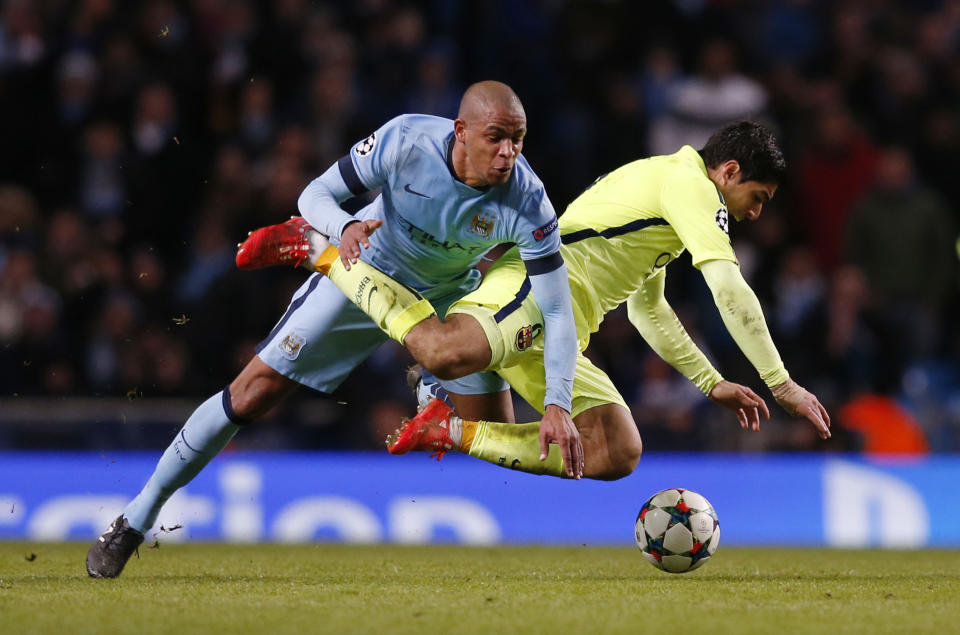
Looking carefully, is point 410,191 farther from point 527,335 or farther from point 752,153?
point 752,153

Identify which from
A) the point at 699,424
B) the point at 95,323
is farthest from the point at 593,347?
A: the point at 95,323

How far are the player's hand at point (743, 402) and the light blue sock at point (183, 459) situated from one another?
2.30 m

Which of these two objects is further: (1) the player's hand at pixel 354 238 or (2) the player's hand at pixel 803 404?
(2) the player's hand at pixel 803 404

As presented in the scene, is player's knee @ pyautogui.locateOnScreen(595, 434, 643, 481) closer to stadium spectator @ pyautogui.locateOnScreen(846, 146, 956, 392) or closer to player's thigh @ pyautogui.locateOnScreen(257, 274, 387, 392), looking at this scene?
player's thigh @ pyautogui.locateOnScreen(257, 274, 387, 392)

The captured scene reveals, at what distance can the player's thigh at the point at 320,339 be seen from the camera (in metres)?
6.46

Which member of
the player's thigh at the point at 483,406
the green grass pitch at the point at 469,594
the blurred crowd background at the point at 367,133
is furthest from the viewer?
the blurred crowd background at the point at 367,133

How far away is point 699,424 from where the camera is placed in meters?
10.5

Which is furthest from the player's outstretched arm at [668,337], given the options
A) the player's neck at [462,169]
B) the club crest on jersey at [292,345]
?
the club crest on jersey at [292,345]

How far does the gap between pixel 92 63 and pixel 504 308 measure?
6.63m

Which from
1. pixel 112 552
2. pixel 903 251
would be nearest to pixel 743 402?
pixel 112 552

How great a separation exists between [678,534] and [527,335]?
117 centimetres

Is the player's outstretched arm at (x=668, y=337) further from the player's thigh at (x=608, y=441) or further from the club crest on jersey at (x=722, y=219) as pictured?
the club crest on jersey at (x=722, y=219)

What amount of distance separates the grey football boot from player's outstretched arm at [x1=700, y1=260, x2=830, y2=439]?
280cm

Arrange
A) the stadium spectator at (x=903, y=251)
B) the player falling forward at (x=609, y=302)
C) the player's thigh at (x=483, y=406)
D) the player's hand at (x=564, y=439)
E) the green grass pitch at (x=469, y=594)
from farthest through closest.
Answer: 1. the stadium spectator at (x=903, y=251)
2. the player's thigh at (x=483, y=406)
3. the player falling forward at (x=609, y=302)
4. the player's hand at (x=564, y=439)
5. the green grass pitch at (x=469, y=594)
